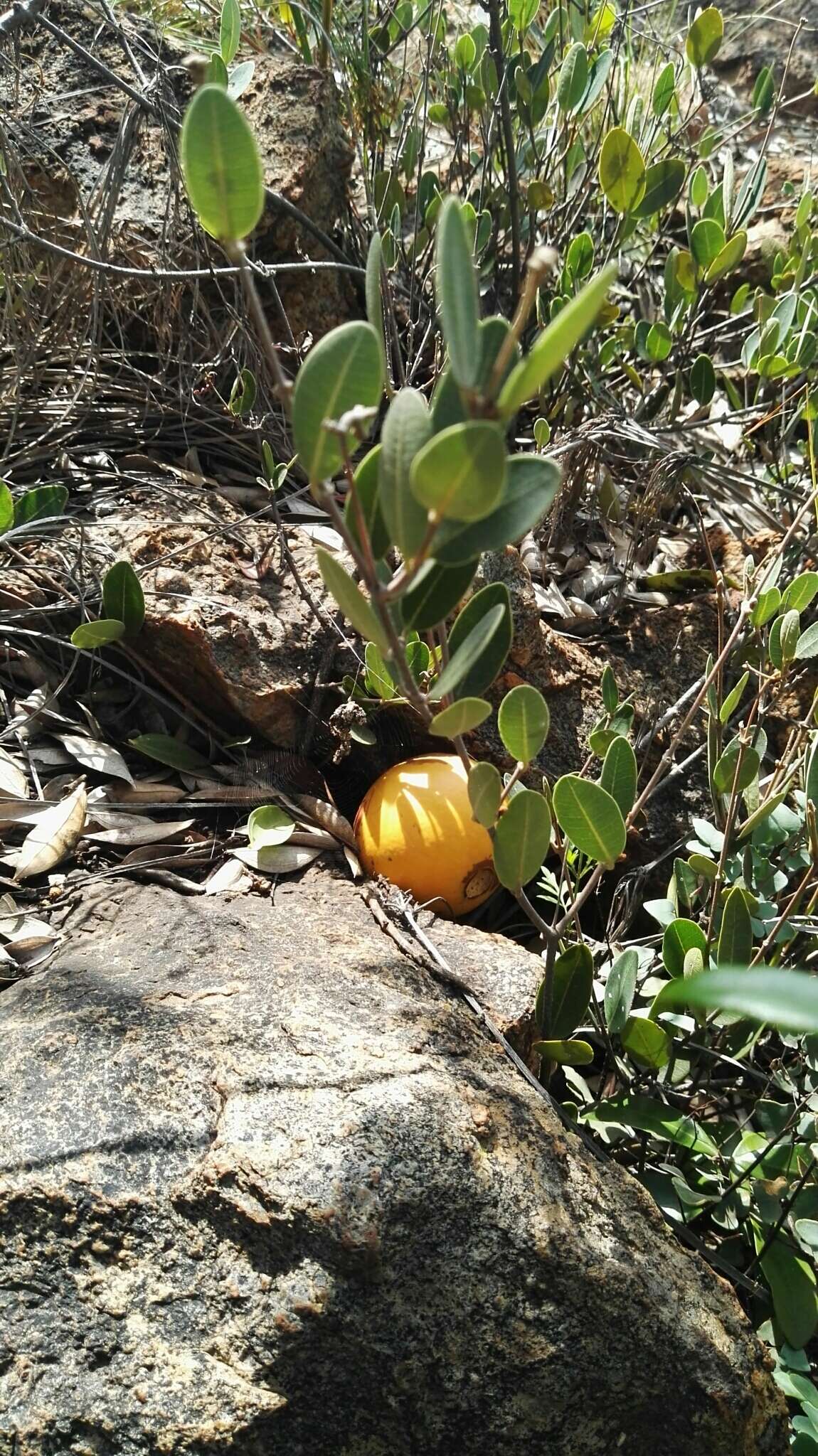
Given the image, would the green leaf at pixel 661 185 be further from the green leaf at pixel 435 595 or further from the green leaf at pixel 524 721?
the green leaf at pixel 435 595

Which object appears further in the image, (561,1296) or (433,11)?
(433,11)

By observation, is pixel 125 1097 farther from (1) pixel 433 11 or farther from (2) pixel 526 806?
(1) pixel 433 11

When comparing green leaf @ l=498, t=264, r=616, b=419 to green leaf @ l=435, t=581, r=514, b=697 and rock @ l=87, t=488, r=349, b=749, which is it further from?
rock @ l=87, t=488, r=349, b=749

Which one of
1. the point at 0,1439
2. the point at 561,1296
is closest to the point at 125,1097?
the point at 0,1439

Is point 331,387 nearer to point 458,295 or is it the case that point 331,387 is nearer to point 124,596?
point 458,295

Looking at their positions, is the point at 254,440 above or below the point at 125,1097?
above

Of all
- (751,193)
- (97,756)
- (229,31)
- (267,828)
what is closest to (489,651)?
(267,828)
